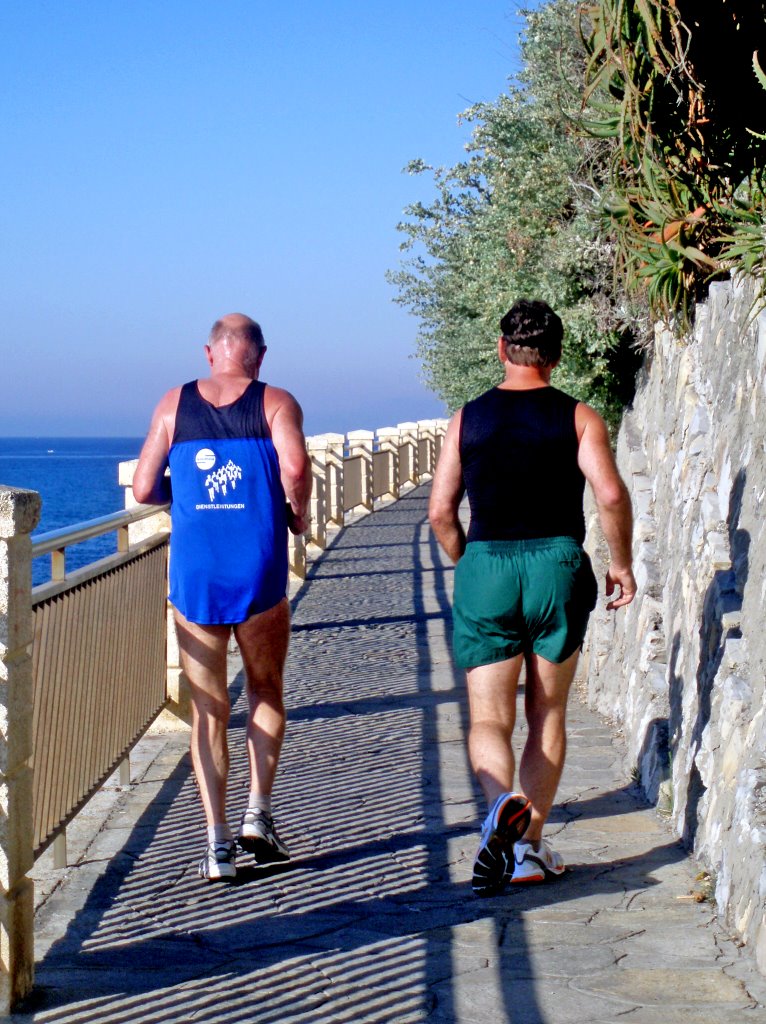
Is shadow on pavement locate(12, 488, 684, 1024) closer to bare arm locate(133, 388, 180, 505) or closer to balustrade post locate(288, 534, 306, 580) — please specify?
bare arm locate(133, 388, 180, 505)

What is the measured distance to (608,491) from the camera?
4.88m

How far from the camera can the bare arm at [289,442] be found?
5109 mm

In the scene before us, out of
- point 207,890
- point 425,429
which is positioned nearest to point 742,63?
point 207,890

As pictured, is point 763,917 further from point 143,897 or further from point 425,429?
point 425,429

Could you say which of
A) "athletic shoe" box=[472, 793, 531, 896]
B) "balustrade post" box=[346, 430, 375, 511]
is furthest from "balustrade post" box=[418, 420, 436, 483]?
"athletic shoe" box=[472, 793, 531, 896]

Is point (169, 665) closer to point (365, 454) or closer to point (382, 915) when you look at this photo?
point (382, 915)

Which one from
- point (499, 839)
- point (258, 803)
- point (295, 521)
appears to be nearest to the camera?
point (499, 839)

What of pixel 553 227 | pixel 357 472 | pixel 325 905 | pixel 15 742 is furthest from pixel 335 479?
pixel 15 742

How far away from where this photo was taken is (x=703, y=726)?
5145mm

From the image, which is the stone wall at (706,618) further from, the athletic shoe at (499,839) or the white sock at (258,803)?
the white sock at (258,803)

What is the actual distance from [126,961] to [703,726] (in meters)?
2.23

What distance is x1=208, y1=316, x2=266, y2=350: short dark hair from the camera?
5281 mm

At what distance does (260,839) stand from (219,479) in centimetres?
132

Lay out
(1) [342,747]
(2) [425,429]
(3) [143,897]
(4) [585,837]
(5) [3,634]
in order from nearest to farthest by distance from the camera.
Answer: (5) [3,634] → (3) [143,897] → (4) [585,837] → (1) [342,747] → (2) [425,429]
